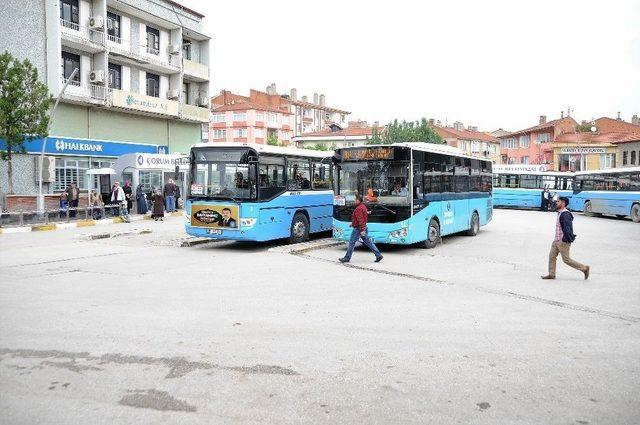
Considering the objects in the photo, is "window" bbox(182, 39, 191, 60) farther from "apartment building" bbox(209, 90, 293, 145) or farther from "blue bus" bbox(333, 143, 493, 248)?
"apartment building" bbox(209, 90, 293, 145)

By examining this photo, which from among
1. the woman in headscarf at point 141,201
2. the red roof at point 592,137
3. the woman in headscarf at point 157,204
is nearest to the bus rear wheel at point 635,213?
the woman in headscarf at point 157,204

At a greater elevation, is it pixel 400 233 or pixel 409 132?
pixel 409 132

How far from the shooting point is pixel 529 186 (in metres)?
44.0

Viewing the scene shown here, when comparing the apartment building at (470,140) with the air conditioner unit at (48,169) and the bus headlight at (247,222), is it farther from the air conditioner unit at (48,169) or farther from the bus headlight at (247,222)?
the bus headlight at (247,222)

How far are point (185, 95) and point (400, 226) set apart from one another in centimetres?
3283

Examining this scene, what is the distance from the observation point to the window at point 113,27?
34859 mm

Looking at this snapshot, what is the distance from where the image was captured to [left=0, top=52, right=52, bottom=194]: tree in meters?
25.0

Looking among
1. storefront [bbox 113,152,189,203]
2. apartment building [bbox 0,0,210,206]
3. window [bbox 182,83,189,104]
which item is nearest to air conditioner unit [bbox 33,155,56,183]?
apartment building [bbox 0,0,210,206]

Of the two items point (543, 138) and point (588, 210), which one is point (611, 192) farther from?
point (543, 138)

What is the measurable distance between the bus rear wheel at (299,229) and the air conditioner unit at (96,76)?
847 inches

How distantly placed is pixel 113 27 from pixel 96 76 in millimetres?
4249

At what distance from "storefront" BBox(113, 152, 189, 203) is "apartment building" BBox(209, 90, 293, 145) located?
52.0 m

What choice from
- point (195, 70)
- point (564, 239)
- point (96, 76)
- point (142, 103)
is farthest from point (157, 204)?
point (564, 239)

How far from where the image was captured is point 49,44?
3091 centimetres
